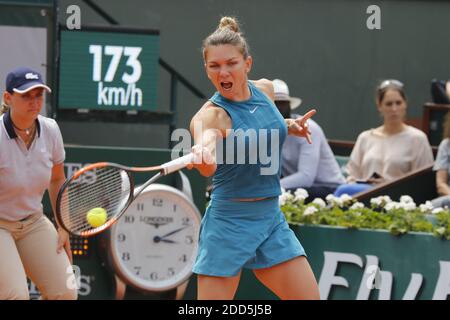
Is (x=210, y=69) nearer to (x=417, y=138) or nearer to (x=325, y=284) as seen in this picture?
(x=325, y=284)

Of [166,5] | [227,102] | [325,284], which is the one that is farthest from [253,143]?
[166,5]

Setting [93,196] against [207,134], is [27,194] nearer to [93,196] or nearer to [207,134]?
[93,196]

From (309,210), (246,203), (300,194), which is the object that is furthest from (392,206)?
(246,203)

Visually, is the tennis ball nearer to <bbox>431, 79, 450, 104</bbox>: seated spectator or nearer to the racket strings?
the racket strings

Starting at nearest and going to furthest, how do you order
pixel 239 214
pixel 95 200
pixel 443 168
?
1. pixel 239 214
2. pixel 95 200
3. pixel 443 168

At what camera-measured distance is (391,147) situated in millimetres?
8516

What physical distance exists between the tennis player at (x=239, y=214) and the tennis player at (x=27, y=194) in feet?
3.29

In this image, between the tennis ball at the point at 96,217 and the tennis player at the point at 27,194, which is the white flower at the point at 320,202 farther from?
the tennis ball at the point at 96,217

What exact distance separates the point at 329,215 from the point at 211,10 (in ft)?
11.8

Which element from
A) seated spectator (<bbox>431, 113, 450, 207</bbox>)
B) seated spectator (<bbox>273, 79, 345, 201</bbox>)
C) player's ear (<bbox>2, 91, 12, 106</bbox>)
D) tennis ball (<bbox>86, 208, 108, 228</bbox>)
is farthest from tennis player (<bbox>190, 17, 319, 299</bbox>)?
seated spectator (<bbox>431, 113, 450, 207</bbox>)

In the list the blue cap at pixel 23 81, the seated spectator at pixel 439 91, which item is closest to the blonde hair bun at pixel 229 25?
the blue cap at pixel 23 81

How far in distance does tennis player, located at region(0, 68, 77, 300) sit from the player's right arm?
1.07 m

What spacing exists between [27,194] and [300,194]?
2340 mm

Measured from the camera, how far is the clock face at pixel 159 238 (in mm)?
7891
